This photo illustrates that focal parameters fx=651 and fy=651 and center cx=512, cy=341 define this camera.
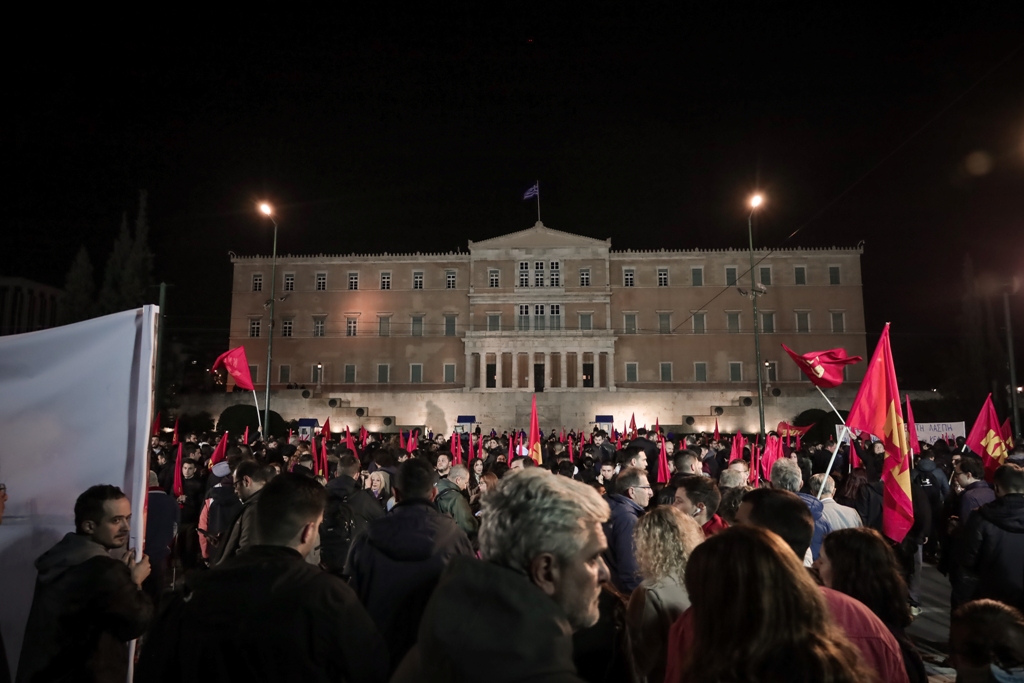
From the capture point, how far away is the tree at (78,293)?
40375mm

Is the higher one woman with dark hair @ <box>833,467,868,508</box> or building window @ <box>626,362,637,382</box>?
building window @ <box>626,362,637,382</box>

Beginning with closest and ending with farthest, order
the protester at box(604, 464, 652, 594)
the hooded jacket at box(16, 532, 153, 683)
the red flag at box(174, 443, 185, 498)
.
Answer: the hooded jacket at box(16, 532, 153, 683)
the protester at box(604, 464, 652, 594)
the red flag at box(174, 443, 185, 498)

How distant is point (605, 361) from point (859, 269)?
65.8 feet

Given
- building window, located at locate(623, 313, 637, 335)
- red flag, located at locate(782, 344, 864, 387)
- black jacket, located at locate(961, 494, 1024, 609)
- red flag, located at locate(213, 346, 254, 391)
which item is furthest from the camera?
building window, located at locate(623, 313, 637, 335)

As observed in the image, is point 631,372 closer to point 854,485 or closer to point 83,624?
point 854,485

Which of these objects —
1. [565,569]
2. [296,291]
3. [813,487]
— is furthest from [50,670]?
[296,291]

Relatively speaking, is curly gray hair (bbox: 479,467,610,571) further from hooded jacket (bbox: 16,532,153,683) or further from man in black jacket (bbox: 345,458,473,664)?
hooded jacket (bbox: 16,532,153,683)

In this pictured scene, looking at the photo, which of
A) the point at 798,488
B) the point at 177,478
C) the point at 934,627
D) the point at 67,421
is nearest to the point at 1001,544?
the point at 798,488

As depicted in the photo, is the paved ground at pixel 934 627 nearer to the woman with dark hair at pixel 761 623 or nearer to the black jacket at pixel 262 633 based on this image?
the woman with dark hair at pixel 761 623

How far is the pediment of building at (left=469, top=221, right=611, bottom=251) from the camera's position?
49562 millimetres

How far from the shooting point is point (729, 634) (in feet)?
5.65

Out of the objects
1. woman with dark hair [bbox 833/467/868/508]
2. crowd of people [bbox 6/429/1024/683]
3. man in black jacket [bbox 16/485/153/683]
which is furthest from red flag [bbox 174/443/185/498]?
woman with dark hair [bbox 833/467/868/508]

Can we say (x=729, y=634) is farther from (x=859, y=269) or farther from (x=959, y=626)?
(x=859, y=269)

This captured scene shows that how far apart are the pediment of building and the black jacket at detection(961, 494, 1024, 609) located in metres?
45.7
